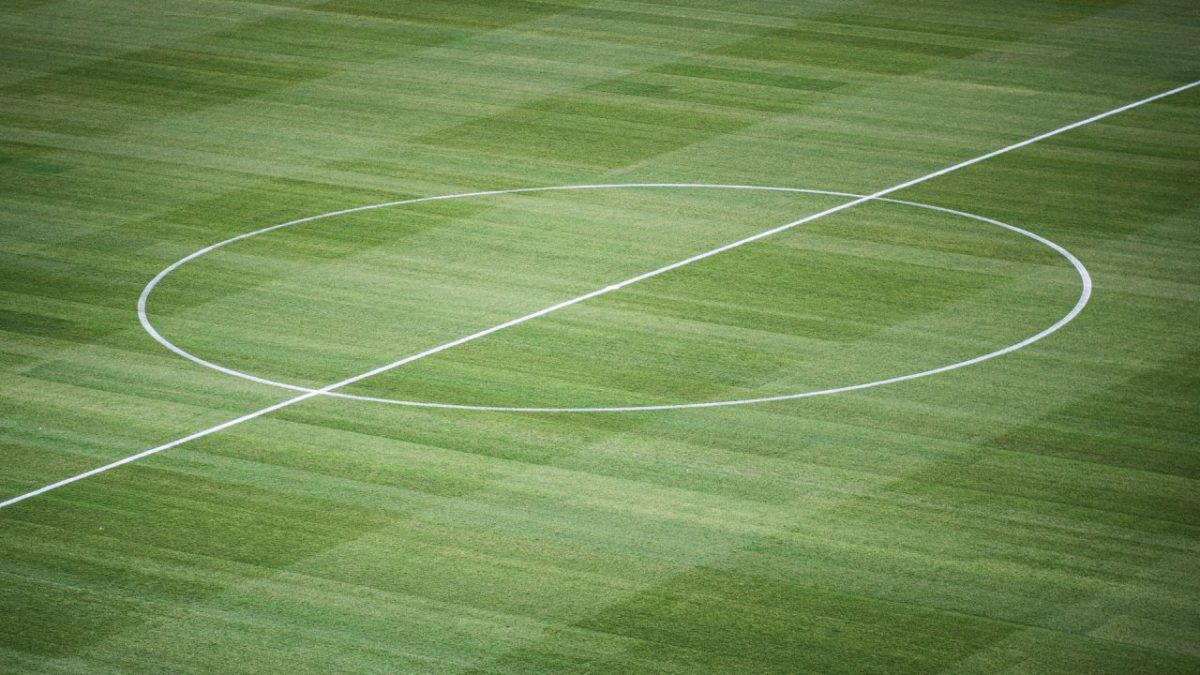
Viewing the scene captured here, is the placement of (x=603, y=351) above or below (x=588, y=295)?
below

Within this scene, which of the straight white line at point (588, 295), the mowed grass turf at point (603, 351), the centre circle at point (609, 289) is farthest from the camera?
the centre circle at point (609, 289)

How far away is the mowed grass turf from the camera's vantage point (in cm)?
1134

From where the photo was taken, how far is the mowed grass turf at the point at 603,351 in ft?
37.2

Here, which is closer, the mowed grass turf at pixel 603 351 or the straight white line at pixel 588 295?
the mowed grass turf at pixel 603 351

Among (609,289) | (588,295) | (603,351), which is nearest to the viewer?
(603,351)

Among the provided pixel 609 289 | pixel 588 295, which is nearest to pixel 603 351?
pixel 588 295

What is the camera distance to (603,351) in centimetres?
1540

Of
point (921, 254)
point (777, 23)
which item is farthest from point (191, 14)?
point (921, 254)

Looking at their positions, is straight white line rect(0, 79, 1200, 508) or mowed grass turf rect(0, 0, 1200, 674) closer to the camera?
mowed grass turf rect(0, 0, 1200, 674)

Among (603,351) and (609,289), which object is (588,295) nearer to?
(609,289)

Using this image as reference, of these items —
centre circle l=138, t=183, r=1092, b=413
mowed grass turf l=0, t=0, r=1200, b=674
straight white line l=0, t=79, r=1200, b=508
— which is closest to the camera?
mowed grass turf l=0, t=0, r=1200, b=674

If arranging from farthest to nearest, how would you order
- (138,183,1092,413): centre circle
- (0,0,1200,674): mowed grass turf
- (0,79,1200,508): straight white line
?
(138,183,1092,413): centre circle, (0,79,1200,508): straight white line, (0,0,1200,674): mowed grass turf

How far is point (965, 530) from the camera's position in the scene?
1230 cm

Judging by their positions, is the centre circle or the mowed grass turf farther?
the centre circle
